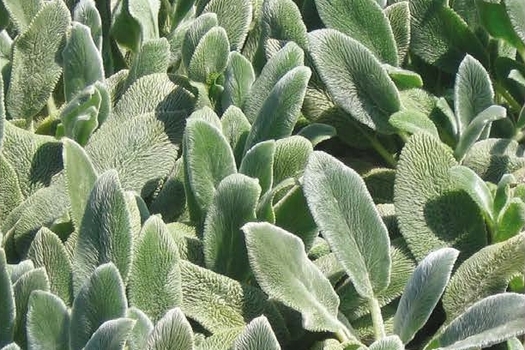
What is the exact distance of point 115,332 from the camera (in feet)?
2.58

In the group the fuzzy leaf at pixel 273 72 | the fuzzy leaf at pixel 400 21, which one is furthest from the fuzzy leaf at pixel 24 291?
the fuzzy leaf at pixel 400 21

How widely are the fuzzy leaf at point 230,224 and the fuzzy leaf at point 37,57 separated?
399 millimetres

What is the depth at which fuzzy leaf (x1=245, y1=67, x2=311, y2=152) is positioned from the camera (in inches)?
41.4

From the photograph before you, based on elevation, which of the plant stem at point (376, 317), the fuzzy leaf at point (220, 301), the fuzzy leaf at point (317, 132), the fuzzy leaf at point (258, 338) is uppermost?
the fuzzy leaf at point (258, 338)

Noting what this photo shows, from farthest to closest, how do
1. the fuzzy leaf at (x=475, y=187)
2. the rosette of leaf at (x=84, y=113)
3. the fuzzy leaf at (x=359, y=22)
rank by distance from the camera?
the fuzzy leaf at (x=359, y=22) → the rosette of leaf at (x=84, y=113) → the fuzzy leaf at (x=475, y=187)

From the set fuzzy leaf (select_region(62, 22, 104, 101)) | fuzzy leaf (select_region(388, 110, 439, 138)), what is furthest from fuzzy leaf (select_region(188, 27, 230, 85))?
fuzzy leaf (select_region(388, 110, 439, 138))

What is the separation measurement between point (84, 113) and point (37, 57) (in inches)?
7.8

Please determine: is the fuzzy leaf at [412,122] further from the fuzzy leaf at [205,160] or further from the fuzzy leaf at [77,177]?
the fuzzy leaf at [77,177]

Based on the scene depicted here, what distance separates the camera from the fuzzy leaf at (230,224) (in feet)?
3.10

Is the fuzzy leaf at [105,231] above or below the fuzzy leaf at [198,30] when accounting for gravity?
below

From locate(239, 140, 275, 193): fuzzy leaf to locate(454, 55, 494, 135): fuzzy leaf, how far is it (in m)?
0.27

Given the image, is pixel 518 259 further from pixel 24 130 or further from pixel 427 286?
pixel 24 130

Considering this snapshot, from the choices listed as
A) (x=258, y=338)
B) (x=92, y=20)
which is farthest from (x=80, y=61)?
(x=258, y=338)

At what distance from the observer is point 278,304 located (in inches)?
37.6
